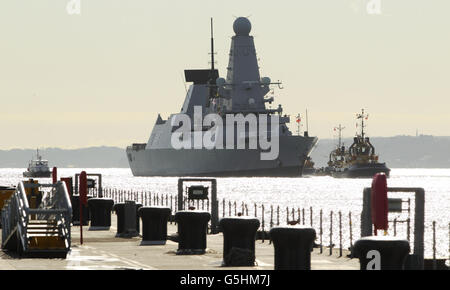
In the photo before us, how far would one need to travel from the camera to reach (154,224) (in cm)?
3186

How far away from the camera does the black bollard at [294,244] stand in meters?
19.0

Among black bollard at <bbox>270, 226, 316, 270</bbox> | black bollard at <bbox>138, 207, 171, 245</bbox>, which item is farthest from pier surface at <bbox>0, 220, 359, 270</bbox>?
black bollard at <bbox>270, 226, 316, 270</bbox>

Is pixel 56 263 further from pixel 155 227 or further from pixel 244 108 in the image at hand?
pixel 244 108

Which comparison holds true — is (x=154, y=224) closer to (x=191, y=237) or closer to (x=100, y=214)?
(x=191, y=237)

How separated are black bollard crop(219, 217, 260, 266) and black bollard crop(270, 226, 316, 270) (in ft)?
13.6

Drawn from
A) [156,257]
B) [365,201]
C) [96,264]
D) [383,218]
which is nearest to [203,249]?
[156,257]

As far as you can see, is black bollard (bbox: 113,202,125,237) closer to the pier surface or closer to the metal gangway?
the pier surface

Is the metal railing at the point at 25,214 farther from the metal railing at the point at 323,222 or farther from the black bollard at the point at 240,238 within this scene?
the black bollard at the point at 240,238

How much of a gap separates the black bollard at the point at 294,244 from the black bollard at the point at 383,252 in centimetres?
421

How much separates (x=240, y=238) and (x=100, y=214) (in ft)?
60.0

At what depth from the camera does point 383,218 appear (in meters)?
17.8

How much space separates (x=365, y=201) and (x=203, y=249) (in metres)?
5.83

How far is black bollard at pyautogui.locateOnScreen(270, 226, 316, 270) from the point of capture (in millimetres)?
18984
